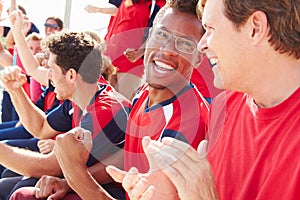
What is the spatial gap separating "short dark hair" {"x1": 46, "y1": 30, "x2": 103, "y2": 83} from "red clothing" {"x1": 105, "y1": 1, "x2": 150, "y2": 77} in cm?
39

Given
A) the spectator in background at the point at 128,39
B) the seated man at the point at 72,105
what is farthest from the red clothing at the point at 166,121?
the spectator in background at the point at 128,39

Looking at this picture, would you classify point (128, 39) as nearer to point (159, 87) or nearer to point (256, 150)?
point (159, 87)

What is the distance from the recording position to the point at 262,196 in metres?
1.06

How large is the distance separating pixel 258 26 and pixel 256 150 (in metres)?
0.29

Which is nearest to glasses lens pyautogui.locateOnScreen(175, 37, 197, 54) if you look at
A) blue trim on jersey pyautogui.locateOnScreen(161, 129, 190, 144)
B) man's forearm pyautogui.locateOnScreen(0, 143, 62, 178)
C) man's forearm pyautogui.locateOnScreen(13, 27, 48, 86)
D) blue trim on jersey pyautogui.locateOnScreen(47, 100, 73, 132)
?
blue trim on jersey pyautogui.locateOnScreen(161, 129, 190, 144)

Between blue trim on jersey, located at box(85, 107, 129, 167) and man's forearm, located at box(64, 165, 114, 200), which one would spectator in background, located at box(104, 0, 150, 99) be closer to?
blue trim on jersey, located at box(85, 107, 129, 167)

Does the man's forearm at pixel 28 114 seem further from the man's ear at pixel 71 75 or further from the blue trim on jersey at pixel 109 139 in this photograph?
the blue trim on jersey at pixel 109 139

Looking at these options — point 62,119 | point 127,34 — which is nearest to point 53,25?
point 127,34

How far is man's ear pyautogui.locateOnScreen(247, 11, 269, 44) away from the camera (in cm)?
110

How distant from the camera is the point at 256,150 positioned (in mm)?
1129

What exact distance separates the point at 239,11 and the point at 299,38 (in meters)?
0.15

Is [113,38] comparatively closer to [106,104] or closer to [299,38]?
[106,104]

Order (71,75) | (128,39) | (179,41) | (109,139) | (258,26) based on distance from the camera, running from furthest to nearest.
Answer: (128,39) < (71,75) < (109,139) < (179,41) < (258,26)

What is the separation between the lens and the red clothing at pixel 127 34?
2959mm
